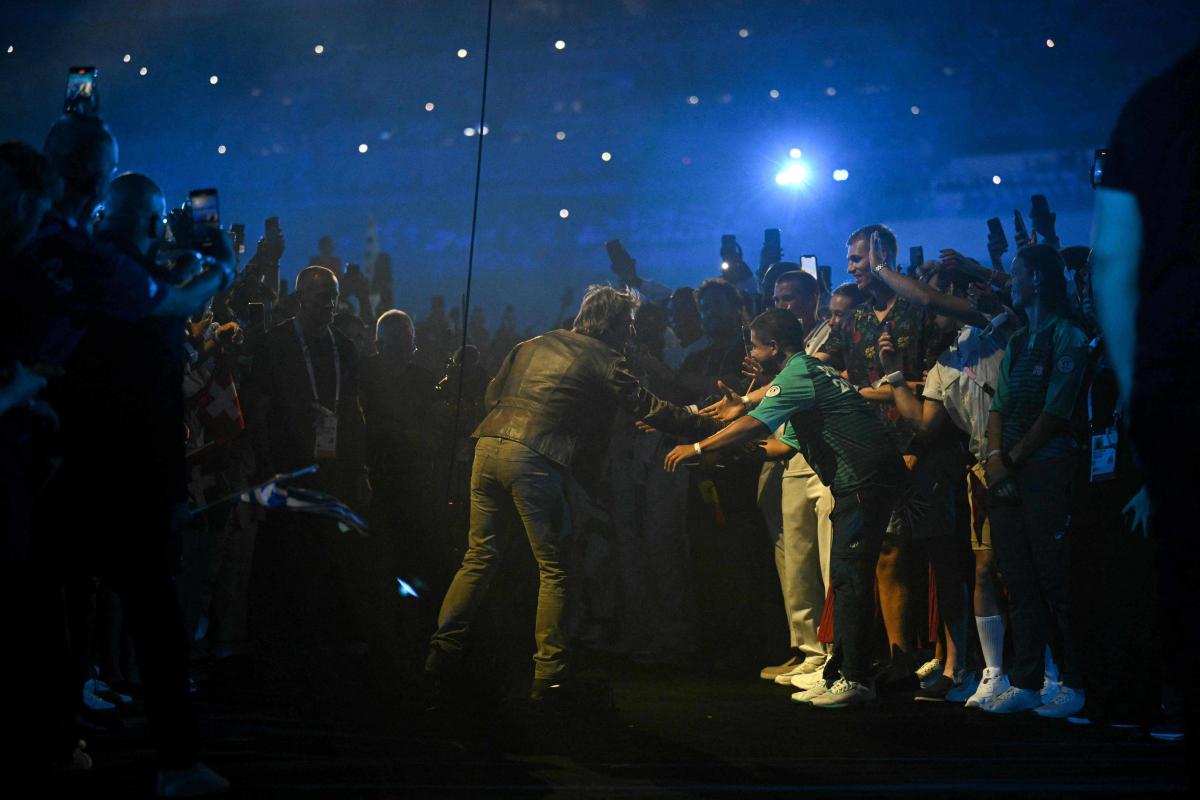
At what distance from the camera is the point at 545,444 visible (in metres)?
5.38

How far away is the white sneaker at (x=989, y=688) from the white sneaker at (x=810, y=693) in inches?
25.0

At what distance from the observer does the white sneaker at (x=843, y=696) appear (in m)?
5.20

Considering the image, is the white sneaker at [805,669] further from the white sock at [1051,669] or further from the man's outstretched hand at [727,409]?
the man's outstretched hand at [727,409]

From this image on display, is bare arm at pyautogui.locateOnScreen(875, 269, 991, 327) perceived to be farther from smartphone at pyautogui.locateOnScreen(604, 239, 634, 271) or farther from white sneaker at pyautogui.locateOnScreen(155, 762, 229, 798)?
white sneaker at pyautogui.locateOnScreen(155, 762, 229, 798)

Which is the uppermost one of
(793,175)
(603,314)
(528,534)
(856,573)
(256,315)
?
(793,175)

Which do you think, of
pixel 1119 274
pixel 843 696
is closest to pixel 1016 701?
pixel 843 696

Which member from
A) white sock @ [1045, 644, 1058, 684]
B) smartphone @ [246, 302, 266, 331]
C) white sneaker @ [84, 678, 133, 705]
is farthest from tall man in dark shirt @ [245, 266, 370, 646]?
white sock @ [1045, 644, 1058, 684]

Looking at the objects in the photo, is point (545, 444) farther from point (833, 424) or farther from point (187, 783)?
point (187, 783)

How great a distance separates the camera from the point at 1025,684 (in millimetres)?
5094

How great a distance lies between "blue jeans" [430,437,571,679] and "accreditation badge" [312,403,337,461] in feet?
4.28

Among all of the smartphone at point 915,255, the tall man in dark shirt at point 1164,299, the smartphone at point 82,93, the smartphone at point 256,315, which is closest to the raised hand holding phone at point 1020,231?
the smartphone at point 915,255

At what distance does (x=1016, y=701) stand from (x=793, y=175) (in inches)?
250

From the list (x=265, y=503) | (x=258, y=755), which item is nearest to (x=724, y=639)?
(x=258, y=755)

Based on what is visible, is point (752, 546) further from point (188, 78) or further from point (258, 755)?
point (188, 78)
